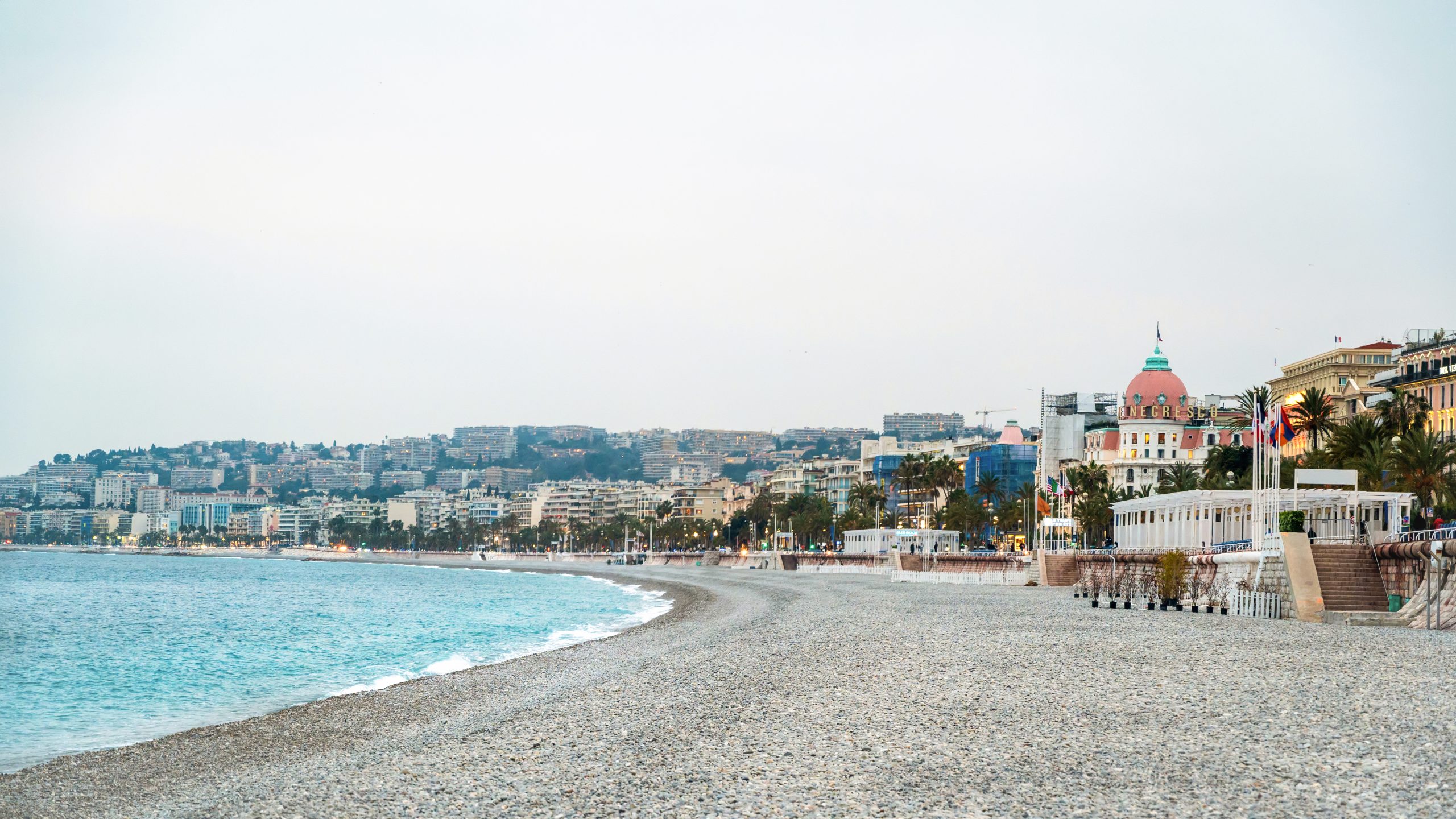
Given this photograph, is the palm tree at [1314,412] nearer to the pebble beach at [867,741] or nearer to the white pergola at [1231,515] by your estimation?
the white pergola at [1231,515]

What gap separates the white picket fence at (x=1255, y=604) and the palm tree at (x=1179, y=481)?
56.0m

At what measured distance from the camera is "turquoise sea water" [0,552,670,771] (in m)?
24.3

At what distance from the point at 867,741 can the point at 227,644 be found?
109ft

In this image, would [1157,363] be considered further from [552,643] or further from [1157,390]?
[552,643]

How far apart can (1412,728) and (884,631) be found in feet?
57.2

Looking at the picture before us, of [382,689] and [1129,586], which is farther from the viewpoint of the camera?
[1129,586]

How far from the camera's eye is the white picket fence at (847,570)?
4057 inches

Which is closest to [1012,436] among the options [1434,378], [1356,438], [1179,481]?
[1179,481]

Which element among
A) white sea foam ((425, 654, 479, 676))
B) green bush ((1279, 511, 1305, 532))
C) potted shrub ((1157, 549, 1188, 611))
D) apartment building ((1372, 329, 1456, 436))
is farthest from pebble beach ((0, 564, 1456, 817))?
apartment building ((1372, 329, 1456, 436))

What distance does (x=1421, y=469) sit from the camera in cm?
5481

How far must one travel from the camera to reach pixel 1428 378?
81.8m

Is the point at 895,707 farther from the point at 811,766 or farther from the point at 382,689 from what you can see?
the point at 382,689

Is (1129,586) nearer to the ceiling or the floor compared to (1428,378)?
nearer to the floor

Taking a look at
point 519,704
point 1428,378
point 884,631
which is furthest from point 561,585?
point 519,704
